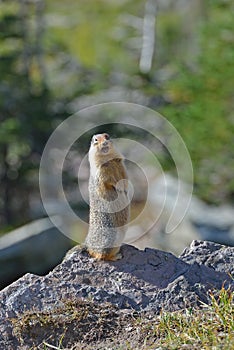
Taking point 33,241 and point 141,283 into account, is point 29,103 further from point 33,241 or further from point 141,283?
point 141,283

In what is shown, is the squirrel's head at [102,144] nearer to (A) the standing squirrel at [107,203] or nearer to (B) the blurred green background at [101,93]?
(A) the standing squirrel at [107,203]

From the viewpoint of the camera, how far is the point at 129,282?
5367mm

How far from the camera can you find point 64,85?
1738cm

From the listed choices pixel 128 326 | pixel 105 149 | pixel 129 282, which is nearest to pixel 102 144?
pixel 105 149

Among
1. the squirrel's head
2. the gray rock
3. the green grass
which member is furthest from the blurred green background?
the green grass

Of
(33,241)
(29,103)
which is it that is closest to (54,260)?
(33,241)

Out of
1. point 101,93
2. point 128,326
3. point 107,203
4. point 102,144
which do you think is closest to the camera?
point 128,326

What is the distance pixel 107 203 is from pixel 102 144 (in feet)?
1.55

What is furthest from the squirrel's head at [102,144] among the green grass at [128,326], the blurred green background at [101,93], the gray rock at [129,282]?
the blurred green background at [101,93]

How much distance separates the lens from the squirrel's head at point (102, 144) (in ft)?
17.2

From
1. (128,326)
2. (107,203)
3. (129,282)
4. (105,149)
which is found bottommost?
(128,326)

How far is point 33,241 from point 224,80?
15.3 ft

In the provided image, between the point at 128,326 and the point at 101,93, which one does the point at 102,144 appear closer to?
the point at 128,326

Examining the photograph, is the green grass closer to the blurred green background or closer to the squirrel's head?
the squirrel's head
